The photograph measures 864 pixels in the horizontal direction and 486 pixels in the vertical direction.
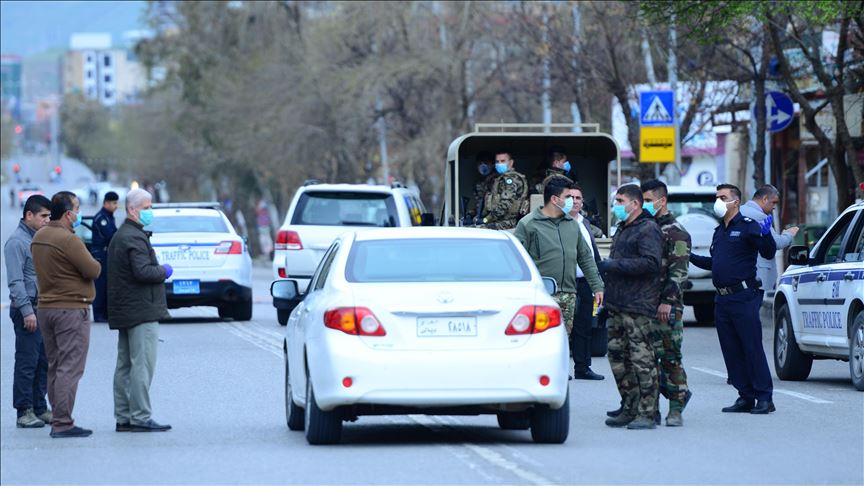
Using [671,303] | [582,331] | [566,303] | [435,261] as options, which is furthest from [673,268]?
[582,331]

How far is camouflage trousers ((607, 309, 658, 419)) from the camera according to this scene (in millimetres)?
12531

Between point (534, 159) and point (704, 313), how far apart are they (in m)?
3.46

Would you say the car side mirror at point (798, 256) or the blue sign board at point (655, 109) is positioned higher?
the blue sign board at point (655, 109)

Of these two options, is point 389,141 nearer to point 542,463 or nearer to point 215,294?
point 215,294

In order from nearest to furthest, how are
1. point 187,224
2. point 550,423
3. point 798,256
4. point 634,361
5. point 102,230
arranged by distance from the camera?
point 550,423 < point 634,361 < point 798,256 < point 102,230 < point 187,224

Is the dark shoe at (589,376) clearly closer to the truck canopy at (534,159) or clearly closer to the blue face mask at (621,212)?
the blue face mask at (621,212)

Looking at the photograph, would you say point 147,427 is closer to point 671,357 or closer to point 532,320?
point 532,320

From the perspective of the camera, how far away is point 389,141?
54469mm

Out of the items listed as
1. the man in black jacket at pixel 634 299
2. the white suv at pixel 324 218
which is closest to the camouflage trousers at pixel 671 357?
the man in black jacket at pixel 634 299

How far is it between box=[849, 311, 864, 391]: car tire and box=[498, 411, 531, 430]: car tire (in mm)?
4036

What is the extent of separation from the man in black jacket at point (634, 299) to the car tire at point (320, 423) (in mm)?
2204

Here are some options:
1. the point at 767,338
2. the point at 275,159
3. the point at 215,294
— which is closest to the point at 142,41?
the point at 275,159

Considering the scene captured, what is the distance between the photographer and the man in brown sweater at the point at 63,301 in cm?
1232

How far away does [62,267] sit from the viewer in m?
12.3
